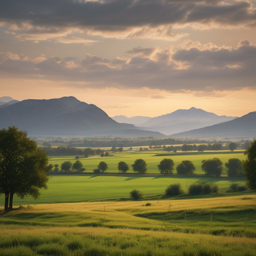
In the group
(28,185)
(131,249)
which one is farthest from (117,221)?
(28,185)

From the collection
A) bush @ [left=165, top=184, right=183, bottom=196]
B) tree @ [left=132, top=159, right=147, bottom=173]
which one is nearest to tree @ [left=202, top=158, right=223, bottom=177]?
tree @ [left=132, top=159, right=147, bottom=173]

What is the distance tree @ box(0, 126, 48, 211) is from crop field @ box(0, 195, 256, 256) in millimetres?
4711

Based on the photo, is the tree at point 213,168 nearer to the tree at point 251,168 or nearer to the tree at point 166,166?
the tree at point 166,166

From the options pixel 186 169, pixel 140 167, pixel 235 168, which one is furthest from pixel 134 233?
pixel 140 167

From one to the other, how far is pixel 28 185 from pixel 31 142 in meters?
6.43

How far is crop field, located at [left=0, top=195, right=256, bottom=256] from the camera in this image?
1218cm

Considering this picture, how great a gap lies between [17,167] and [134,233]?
2414 centimetres

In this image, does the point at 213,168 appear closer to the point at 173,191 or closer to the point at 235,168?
the point at 235,168

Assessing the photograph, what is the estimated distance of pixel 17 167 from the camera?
34.8 m

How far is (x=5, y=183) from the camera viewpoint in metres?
33.7

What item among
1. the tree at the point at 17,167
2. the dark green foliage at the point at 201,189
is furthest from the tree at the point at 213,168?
the tree at the point at 17,167

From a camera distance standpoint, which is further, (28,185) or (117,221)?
(28,185)

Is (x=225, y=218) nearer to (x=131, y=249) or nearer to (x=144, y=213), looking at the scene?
(x=144, y=213)

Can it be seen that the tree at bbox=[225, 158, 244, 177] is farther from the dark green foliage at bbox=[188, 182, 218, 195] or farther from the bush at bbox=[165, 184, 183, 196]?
the bush at bbox=[165, 184, 183, 196]
